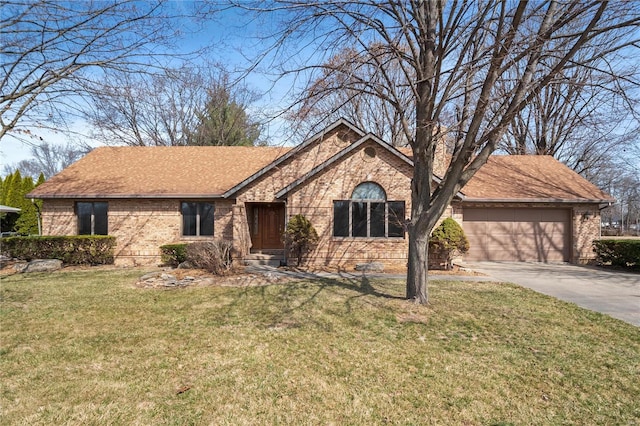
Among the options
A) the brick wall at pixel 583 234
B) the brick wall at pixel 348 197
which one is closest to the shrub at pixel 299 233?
the brick wall at pixel 348 197

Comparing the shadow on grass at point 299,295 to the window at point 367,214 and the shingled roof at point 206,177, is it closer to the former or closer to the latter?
the window at point 367,214

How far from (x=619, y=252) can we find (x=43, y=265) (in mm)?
22076

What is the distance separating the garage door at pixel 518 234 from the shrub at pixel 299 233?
7446 millimetres

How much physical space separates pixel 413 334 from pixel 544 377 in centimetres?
194

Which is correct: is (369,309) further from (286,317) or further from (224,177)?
(224,177)

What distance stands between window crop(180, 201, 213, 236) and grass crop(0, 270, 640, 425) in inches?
271

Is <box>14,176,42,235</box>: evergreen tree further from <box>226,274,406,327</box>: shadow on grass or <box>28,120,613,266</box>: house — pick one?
<box>226,274,406,327</box>: shadow on grass

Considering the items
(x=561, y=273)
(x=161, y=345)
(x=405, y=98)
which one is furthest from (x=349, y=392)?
(x=561, y=273)

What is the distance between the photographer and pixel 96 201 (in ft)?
48.3

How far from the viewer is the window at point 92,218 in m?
14.7

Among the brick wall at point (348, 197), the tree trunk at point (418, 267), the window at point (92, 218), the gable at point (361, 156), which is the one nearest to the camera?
the tree trunk at point (418, 267)

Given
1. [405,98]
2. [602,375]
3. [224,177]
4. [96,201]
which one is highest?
[405,98]

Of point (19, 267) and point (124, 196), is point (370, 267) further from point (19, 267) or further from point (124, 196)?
point (19, 267)

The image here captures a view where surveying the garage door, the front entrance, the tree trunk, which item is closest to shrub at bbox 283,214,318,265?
the front entrance
